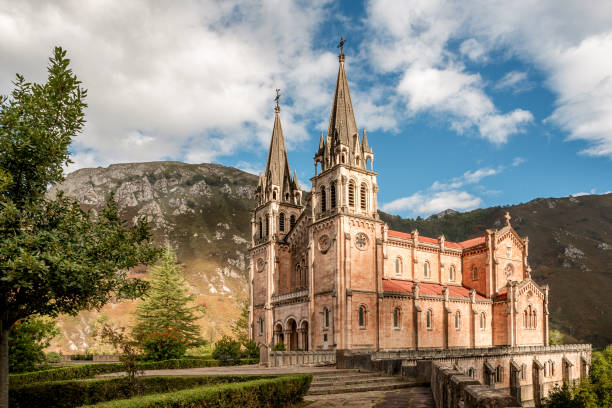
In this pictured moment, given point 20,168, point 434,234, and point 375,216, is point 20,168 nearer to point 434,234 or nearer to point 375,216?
point 375,216

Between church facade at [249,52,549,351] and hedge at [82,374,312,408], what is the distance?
76.1 feet

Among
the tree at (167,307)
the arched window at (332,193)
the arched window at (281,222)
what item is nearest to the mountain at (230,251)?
the tree at (167,307)

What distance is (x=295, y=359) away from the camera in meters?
32.1

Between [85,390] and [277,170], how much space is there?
131ft

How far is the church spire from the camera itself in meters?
54.5

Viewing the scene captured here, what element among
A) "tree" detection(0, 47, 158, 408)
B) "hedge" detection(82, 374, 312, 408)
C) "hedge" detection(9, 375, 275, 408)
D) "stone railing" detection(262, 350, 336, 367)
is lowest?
"stone railing" detection(262, 350, 336, 367)

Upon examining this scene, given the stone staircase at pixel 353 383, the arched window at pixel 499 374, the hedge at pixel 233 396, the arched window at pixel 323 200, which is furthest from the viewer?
the arched window at pixel 323 200

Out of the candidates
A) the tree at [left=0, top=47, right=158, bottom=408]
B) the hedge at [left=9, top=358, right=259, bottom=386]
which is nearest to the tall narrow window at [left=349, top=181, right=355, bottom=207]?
the hedge at [left=9, top=358, right=259, bottom=386]

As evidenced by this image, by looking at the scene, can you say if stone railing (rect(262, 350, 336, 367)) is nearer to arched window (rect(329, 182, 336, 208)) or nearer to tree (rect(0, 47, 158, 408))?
arched window (rect(329, 182, 336, 208))

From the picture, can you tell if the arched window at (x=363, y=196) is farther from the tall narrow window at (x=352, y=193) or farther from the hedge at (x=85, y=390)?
the hedge at (x=85, y=390)

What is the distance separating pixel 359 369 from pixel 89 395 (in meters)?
13.9

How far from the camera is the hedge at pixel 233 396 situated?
1092 centimetres

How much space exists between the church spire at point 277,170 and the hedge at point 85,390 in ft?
117

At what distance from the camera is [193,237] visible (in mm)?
167375
